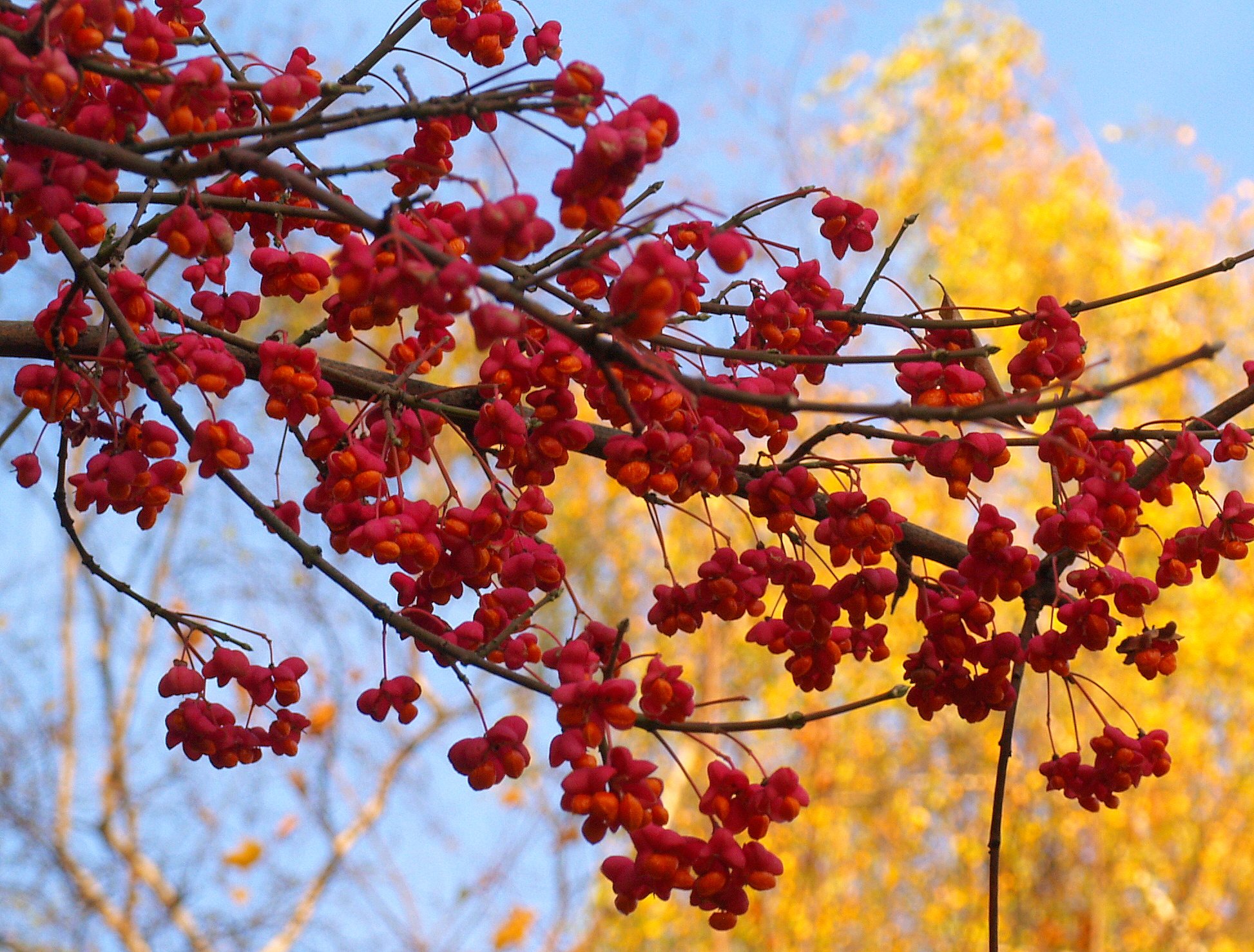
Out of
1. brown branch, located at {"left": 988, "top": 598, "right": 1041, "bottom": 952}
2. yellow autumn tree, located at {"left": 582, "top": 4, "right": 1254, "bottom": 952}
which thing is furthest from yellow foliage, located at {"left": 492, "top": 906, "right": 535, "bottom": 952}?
brown branch, located at {"left": 988, "top": 598, "right": 1041, "bottom": 952}

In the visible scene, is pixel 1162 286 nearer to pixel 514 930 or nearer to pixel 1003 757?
pixel 1003 757

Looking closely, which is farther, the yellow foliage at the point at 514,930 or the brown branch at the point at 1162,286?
the yellow foliage at the point at 514,930

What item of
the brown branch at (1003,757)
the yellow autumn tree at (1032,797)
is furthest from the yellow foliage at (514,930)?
the brown branch at (1003,757)

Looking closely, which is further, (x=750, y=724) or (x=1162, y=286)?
(x=1162, y=286)

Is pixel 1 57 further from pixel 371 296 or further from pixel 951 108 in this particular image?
pixel 951 108

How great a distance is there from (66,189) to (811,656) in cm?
92

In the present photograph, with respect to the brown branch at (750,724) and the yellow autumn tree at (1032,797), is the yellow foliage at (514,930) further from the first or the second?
the brown branch at (750,724)

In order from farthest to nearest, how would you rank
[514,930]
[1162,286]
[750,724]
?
[514,930] → [1162,286] → [750,724]

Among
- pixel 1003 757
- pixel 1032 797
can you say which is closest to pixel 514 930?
pixel 1032 797

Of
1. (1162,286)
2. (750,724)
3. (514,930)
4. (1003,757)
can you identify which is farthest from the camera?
(514,930)

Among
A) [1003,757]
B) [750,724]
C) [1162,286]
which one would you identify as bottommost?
[750,724]

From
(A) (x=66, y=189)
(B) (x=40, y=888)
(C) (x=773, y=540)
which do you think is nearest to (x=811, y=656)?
(A) (x=66, y=189)

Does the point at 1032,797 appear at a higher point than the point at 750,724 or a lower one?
higher

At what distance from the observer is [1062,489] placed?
4.72 feet
